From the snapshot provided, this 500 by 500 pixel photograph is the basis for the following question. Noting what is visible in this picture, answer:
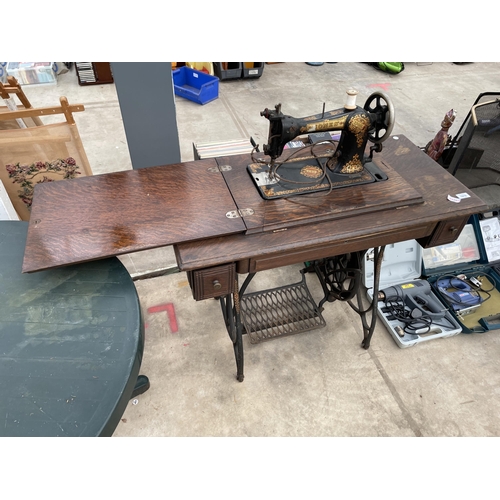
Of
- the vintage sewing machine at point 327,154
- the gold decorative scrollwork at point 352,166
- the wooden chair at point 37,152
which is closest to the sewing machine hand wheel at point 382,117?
the vintage sewing machine at point 327,154

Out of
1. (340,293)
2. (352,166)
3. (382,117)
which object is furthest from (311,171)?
(340,293)

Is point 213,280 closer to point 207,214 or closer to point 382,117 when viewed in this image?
point 207,214

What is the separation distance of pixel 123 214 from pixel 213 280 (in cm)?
43

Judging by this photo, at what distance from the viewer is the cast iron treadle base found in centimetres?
226

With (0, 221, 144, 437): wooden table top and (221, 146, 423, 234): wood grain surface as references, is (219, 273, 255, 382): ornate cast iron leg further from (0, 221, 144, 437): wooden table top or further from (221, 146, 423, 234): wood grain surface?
(0, 221, 144, 437): wooden table top

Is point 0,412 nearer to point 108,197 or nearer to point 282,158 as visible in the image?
point 108,197

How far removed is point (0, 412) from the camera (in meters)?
1.00

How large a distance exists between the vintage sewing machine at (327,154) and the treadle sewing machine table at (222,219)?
0.05m

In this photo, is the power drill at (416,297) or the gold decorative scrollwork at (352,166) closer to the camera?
the gold decorative scrollwork at (352,166)

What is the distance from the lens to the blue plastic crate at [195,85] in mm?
4414

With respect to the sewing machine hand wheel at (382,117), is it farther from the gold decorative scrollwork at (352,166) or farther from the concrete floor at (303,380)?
the concrete floor at (303,380)

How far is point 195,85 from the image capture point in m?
4.70

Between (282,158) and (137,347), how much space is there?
1.07m

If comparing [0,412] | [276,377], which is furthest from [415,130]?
[0,412]
